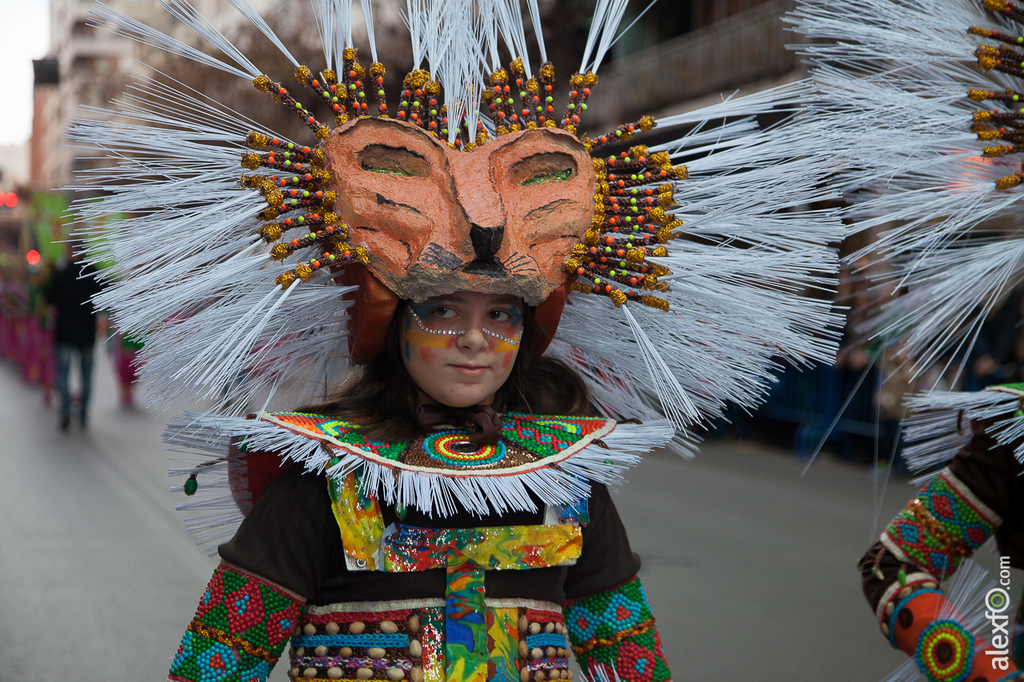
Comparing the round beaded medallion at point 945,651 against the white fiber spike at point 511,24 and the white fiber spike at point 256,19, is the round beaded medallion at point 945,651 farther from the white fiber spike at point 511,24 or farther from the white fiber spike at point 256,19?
the white fiber spike at point 256,19

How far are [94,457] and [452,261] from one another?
7606 millimetres

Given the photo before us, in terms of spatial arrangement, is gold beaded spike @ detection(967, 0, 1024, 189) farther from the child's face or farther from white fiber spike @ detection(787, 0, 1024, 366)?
the child's face

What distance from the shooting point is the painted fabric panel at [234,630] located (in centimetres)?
160

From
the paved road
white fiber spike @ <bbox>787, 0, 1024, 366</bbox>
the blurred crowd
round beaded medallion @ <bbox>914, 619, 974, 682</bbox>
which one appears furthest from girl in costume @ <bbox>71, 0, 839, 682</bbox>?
the blurred crowd

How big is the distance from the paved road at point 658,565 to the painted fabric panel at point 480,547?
2.63 meters

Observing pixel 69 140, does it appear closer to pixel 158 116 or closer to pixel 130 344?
pixel 158 116

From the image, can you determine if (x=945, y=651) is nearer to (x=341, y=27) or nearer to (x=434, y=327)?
(x=434, y=327)

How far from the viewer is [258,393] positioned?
2.07 metres

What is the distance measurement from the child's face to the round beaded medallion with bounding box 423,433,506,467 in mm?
65

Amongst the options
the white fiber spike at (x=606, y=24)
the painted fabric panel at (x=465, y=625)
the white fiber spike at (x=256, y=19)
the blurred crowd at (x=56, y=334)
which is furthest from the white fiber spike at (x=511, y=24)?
the blurred crowd at (x=56, y=334)

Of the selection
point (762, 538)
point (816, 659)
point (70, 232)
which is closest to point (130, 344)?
point (70, 232)

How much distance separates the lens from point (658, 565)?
19.0ft

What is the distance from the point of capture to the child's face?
179 centimetres

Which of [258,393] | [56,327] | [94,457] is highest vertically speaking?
[258,393]
